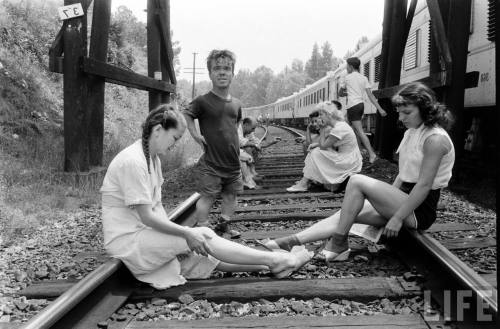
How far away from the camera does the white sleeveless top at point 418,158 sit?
330 centimetres

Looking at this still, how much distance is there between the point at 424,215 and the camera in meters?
3.44

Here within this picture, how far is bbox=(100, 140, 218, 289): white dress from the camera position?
2.85 m

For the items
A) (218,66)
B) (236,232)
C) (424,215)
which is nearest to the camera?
(424,215)

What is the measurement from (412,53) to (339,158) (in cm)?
458

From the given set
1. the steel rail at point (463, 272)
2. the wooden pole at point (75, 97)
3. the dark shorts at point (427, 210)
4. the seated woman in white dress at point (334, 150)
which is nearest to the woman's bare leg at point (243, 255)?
the steel rail at point (463, 272)

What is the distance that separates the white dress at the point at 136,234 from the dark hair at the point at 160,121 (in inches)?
1.7

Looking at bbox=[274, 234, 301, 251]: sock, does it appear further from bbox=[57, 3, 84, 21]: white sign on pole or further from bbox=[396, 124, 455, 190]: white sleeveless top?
bbox=[57, 3, 84, 21]: white sign on pole

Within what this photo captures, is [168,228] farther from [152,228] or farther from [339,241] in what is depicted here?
[339,241]

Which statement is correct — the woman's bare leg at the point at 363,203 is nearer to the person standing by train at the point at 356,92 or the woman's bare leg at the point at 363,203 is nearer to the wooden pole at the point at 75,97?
the wooden pole at the point at 75,97

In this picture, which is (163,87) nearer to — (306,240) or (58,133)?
(58,133)

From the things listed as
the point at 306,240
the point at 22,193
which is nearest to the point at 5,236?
the point at 22,193

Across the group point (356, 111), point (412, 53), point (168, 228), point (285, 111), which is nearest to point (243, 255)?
point (168, 228)

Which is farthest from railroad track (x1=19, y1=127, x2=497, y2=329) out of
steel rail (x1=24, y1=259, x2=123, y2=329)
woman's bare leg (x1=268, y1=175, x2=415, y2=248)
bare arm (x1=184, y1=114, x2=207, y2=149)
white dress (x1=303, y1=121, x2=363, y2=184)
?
white dress (x1=303, y1=121, x2=363, y2=184)

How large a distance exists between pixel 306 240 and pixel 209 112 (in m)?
1.32
